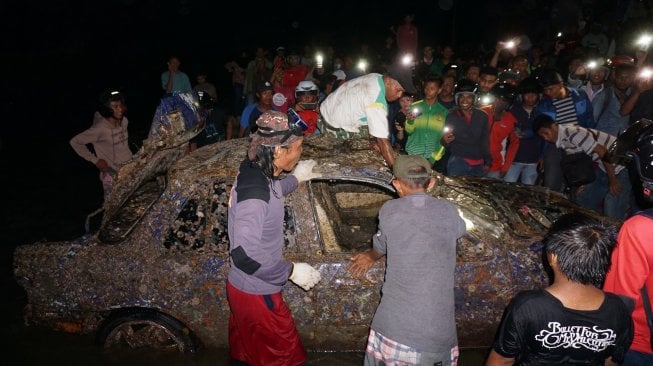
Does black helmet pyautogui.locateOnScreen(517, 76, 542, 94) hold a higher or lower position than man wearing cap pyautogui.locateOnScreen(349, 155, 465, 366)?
higher

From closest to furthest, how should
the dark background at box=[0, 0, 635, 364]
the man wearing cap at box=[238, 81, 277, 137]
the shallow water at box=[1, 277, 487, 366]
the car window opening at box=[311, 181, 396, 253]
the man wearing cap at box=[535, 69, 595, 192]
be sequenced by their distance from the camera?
the shallow water at box=[1, 277, 487, 366]
the car window opening at box=[311, 181, 396, 253]
the man wearing cap at box=[535, 69, 595, 192]
the man wearing cap at box=[238, 81, 277, 137]
the dark background at box=[0, 0, 635, 364]

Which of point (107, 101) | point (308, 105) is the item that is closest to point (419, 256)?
point (308, 105)

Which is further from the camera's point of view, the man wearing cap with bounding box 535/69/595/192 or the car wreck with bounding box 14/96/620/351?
the man wearing cap with bounding box 535/69/595/192

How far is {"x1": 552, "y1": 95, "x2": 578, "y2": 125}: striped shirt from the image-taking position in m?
5.13

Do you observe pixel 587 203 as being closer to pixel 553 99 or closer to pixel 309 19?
pixel 553 99

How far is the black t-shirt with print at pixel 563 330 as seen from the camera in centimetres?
175

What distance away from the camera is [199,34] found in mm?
22922

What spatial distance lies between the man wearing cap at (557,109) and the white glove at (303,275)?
12.8 ft

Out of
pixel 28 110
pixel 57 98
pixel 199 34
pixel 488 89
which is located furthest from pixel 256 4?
pixel 488 89

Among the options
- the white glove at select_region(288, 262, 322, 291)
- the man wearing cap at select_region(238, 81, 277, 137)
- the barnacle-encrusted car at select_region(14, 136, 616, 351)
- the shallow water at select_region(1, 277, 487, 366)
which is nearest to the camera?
the white glove at select_region(288, 262, 322, 291)

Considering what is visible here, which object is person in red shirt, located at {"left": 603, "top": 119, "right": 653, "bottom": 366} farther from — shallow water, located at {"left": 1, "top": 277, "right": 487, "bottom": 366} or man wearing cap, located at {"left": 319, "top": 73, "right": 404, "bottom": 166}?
man wearing cap, located at {"left": 319, "top": 73, "right": 404, "bottom": 166}

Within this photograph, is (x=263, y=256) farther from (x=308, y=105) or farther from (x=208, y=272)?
(x=308, y=105)

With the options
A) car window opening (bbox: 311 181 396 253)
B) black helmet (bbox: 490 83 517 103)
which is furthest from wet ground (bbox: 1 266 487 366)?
black helmet (bbox: 490 83 517 103)

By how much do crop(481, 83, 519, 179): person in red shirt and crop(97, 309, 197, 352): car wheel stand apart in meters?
4.28
